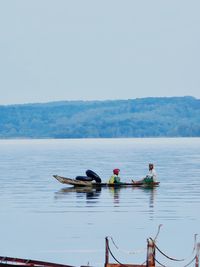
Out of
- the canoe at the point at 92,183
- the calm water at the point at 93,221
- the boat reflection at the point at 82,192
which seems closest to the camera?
the calm water at the point at 93,221

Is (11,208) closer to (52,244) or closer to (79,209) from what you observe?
(79,209)

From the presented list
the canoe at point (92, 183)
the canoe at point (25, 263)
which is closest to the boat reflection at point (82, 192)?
the canoe at point (92, 183)

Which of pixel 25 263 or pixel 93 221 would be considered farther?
pixel 93 221

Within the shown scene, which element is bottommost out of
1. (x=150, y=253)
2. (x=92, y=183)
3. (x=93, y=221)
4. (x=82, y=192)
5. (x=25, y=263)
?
(x=25, y=263)

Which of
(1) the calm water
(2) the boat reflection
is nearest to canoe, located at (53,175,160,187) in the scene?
(2) the boat reflection

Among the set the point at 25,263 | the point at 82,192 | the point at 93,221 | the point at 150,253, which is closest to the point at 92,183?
the point at 82,192

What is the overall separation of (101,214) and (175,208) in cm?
523

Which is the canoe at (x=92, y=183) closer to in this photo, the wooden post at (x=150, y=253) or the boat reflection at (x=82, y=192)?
the boat reflection at (x=82, y=192)

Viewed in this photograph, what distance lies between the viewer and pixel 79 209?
52.9 metres

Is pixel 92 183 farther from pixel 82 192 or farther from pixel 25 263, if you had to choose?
pixel 25 263

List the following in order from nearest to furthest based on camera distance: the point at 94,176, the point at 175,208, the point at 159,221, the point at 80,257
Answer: the point at 80,257, the point at 159,221, the point at 175,208, the point at 94,176

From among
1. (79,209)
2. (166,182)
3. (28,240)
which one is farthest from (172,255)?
(166,182)

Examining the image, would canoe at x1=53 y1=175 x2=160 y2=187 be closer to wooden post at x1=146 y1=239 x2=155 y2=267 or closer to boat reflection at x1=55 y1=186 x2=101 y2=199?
boat reflection at x1=55 y1=186 x2=101 y2=199

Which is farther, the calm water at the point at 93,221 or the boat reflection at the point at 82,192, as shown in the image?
the boat reflection at the point at 82,192
